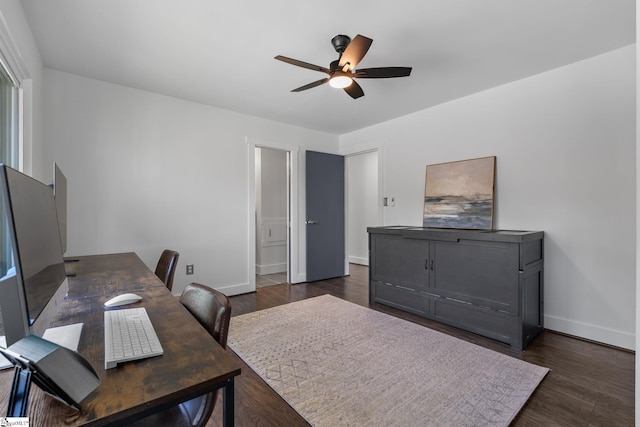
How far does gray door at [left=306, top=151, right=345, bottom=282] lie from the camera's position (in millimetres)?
4691

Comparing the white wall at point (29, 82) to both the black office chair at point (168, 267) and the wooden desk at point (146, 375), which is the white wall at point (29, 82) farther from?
the wooden desk at point (146, 375)

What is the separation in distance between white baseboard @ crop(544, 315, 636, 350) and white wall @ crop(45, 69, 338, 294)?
3501 millimetres

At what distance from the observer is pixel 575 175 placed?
2.71 meters

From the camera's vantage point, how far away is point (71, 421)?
60 centimetres

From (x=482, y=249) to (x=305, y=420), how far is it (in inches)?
81.8

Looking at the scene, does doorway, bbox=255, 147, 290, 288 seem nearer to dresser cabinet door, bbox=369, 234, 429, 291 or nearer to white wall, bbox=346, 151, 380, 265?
white wall, bbox=346, 151, 380, 265

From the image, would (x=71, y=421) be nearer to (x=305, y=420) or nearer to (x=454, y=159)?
(x=305, y=420)

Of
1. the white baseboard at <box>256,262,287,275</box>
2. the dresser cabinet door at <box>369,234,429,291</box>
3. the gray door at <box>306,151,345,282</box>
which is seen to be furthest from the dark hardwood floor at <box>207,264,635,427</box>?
the white baseboard at <box>256,262,287,275</box>

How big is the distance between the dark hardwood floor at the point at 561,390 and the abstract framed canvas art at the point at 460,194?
4.05 feet

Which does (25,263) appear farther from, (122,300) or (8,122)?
(8,122)

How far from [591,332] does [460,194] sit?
5.60 feet

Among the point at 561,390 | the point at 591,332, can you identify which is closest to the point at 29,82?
the point at 561,390

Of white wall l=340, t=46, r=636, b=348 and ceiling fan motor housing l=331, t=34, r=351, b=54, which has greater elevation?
ceiling fan motor housing l=331, t=34, r=351, b=54

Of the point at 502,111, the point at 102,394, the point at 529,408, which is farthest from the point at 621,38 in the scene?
the point at 102,394
